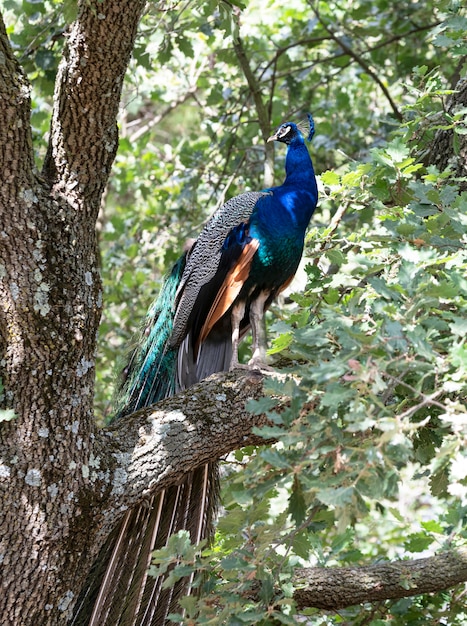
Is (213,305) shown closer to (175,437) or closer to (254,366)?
(254,366)

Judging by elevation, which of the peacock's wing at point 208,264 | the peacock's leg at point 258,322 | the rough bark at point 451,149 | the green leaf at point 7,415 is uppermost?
the rough bark at point 451,149

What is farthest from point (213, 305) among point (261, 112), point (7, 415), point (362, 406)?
point (362, 406)

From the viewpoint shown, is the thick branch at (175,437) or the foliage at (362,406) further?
the thick branch at (175,437)

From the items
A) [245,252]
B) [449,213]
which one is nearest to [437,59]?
[245,252]

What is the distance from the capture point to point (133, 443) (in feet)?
8.14

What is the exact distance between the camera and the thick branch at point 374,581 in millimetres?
2662

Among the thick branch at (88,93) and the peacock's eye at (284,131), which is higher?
the peacock's eye at (284,131)

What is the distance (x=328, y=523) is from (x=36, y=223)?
115 centimetres

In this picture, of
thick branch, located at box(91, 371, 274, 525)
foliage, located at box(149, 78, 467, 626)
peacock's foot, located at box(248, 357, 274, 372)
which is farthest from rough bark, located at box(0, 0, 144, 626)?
peacock's foot, located at box(248, 357, 274, 372)

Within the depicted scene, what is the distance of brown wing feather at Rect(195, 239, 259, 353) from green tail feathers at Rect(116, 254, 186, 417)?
0.56ft

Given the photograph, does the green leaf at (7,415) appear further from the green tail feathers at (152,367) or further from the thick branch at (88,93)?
the green tail feathers at (152,367)

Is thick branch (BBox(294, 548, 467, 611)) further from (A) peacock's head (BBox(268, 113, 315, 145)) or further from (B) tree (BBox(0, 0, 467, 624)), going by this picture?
(A) peacock's head (BBox(268, 113, 315, 145))

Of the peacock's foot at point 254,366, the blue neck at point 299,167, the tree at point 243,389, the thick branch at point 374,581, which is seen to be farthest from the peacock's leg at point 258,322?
the thick branch at point 374,581

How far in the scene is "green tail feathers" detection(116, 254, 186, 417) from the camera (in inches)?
125
